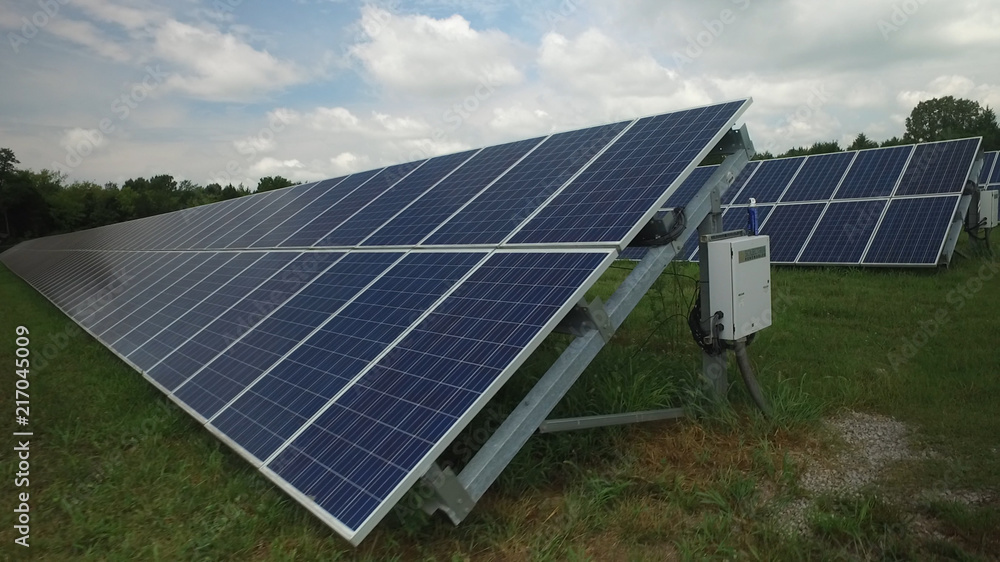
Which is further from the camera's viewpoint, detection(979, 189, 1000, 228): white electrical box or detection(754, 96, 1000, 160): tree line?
detection(754, 96, 1000, 160): tree line

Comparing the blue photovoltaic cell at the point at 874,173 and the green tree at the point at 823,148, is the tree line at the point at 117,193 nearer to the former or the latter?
the green tree at the point at 823,148

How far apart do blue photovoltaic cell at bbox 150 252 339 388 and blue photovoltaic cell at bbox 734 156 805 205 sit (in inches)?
536

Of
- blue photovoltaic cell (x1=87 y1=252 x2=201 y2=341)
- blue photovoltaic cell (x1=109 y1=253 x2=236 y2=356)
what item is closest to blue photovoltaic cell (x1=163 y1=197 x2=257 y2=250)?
blue photovoltaic cell (x1=87 y1=252 x2=201 y2=341)

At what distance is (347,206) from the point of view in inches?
396

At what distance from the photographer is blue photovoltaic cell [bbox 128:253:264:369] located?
26.0 ft

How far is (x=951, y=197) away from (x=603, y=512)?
1367 centimetres

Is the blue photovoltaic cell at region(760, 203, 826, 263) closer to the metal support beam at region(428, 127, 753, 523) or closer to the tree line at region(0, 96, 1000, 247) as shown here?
the metal support beam at region(428, 127, 753, 523)

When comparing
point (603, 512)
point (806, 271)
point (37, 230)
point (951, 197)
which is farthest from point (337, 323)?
point (37, 230)

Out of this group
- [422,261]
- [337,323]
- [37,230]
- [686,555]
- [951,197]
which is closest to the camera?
[686,555]

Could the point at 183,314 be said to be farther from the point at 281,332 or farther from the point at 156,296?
the point at 281,332

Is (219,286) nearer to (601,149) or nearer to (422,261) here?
(422,261)

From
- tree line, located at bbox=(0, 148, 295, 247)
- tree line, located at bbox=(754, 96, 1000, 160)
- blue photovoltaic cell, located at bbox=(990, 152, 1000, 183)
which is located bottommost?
tree line, located at bbox=(0, 148, 295, 247)

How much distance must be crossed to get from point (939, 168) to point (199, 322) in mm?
16244

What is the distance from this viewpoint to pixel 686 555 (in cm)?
375
